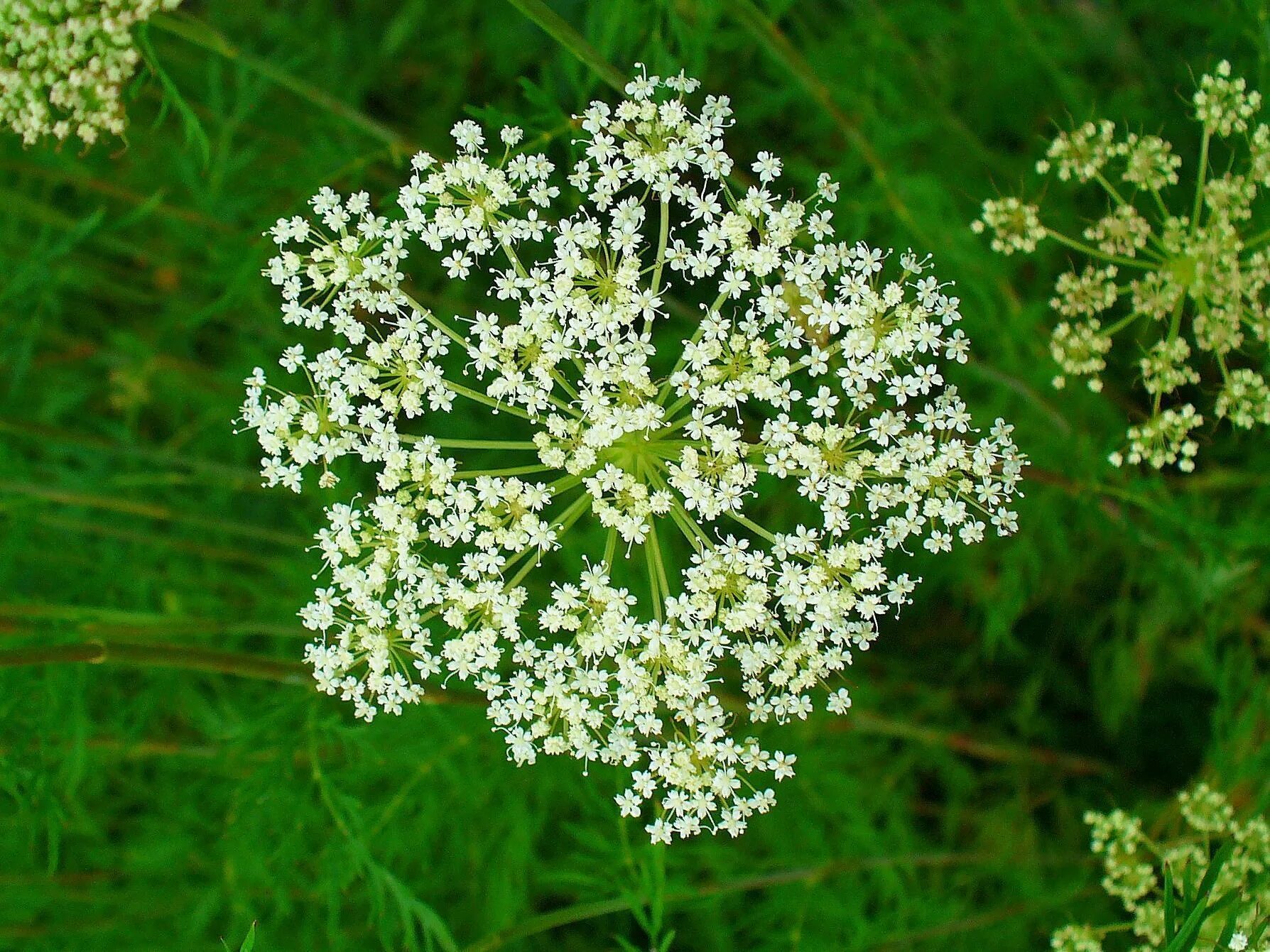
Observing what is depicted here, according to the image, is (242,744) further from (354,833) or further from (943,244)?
(943,244)

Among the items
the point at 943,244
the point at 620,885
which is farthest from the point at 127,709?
the point at 943,244

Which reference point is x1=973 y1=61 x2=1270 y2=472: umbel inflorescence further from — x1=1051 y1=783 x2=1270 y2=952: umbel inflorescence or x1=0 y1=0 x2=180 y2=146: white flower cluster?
x1=0 y1=0 x2=180 y2=146: white flower cluster

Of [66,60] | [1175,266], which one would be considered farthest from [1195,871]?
[66,60]

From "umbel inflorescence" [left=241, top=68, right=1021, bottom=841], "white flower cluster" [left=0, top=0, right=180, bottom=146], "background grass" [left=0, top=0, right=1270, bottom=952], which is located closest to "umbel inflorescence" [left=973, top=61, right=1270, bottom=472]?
"background grass" [left=0, top=0, right=1270, bottom=952]

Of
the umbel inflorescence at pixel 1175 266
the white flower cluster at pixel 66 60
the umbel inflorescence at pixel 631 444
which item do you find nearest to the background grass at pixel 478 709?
the white flower cluster at pixel 66 60

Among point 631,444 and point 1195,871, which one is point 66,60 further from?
point 1195,871

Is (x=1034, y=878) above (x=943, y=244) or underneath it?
underneath
